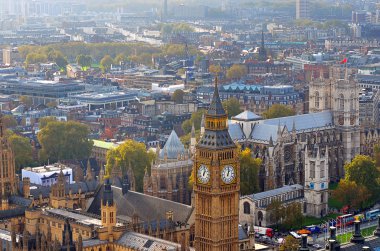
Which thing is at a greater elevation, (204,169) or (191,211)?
(204,169)

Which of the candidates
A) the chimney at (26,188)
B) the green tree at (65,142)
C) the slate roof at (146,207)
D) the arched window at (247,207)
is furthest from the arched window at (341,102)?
the chimney at (26,188)

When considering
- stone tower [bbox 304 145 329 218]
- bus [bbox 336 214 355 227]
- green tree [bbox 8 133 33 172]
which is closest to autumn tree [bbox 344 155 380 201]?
stone tower [bbox 304 145 329 218]

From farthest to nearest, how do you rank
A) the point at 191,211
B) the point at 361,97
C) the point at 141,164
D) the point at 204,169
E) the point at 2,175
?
the point at 361,97 → the point at 141,164 → the point at 2,175 → the point at 191,211 → the point at 204,169

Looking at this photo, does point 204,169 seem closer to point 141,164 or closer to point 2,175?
point 2,175

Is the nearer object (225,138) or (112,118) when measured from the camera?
(225,138)

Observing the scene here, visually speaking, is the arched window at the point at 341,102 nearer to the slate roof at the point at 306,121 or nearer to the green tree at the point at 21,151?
the slate roof at the point at 306,121

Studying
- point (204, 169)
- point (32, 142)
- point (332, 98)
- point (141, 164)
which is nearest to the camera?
point (204, 169)

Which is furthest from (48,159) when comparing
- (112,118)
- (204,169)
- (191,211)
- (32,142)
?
(204,169)
